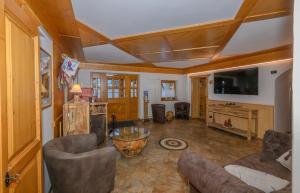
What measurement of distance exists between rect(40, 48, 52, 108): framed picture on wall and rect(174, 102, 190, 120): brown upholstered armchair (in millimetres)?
5658

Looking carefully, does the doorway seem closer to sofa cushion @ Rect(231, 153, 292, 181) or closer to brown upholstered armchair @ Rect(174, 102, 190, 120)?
brown upholstered armchair @ Rect(174, 102, 190, 120)

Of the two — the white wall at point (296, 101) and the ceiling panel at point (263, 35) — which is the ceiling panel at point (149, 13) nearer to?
the ceiling panel at point (263, 35)

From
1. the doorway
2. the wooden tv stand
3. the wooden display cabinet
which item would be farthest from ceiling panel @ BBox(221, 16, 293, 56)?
the wooden display cabinet

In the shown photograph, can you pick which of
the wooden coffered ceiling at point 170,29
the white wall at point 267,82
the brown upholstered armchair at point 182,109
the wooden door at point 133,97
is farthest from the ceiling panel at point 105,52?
the white wall at point 267,82

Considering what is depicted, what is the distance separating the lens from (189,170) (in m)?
1.59

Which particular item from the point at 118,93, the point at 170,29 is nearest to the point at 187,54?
the point at 170,29

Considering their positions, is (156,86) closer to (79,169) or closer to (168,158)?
(168,158)

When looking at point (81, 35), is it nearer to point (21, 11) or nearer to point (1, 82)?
point (21, 11)

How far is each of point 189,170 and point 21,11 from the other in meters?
1.92

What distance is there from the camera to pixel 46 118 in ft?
7.66

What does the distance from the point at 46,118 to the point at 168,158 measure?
233cm

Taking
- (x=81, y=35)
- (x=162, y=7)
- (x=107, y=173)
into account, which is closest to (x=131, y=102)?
(x=81, y=35)

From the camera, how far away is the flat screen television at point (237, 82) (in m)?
4.73

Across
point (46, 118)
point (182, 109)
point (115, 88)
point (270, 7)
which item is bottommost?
point (182, 109)
